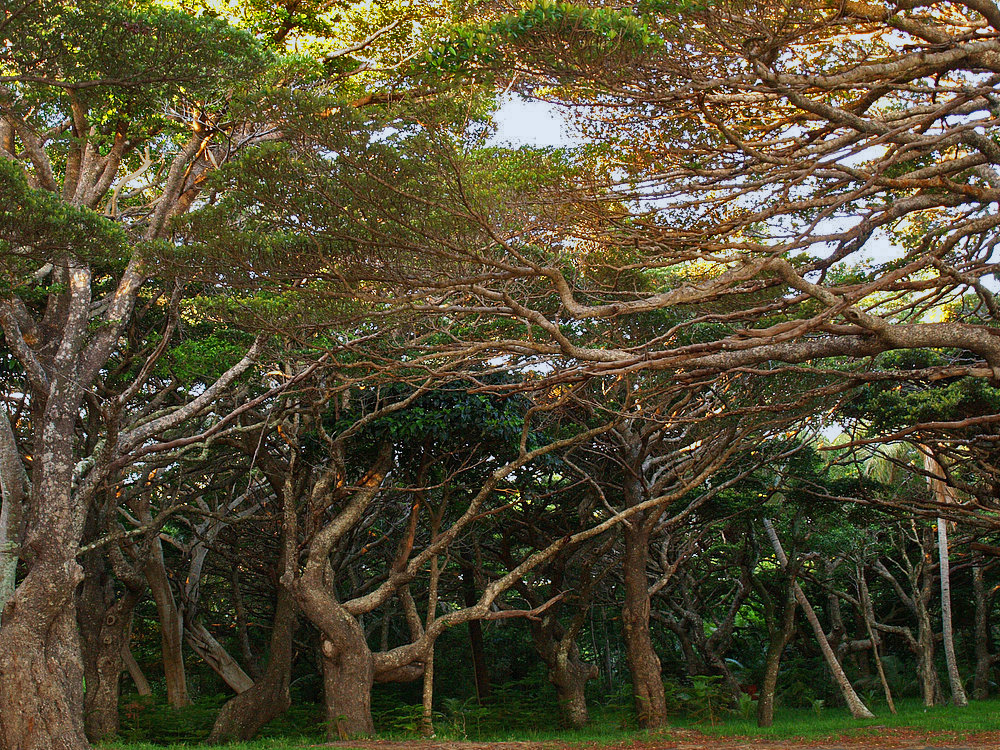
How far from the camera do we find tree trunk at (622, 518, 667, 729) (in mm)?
13711

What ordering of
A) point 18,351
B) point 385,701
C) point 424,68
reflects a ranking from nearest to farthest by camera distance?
point 424,68
point 18,351
point 385,701

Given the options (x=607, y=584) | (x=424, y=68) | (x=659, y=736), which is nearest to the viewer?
(x=424, y=68)

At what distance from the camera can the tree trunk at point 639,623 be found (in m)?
13.7

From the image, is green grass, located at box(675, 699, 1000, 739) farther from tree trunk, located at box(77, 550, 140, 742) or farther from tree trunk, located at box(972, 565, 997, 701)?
tree trunk, located at box(77, 550, 140, 742)

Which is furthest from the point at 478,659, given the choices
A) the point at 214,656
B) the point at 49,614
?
the point at 49,614

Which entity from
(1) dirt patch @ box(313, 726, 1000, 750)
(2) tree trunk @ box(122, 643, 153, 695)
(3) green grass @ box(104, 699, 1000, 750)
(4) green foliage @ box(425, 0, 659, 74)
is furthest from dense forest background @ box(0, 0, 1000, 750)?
(2) tree trunk @ box(122, 643, 153, 695)

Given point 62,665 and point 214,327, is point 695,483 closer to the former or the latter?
point 214,327

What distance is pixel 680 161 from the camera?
7.93 metres

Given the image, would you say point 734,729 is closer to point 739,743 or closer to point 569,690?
point 739,743

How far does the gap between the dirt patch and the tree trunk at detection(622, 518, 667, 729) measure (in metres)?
1.22

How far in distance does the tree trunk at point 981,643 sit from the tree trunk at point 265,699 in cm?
1534

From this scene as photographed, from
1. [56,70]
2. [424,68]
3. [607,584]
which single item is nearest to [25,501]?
[56,70]

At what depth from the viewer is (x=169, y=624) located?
15125 millimetres

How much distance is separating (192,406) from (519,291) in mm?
4262
